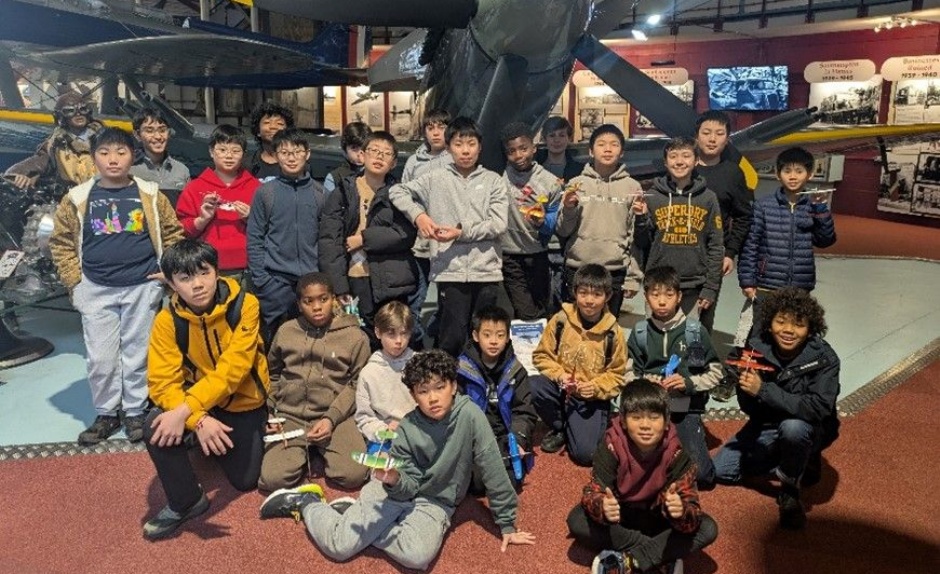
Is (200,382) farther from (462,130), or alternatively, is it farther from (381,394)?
(462,130)

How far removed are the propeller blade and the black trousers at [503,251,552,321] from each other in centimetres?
186

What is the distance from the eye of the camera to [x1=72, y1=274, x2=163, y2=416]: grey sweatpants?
120 inches

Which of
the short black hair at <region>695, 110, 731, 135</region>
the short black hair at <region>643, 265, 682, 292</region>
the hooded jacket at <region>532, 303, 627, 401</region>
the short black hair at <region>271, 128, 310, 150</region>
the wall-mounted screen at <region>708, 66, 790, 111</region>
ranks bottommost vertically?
the hooded jacket at <region>532, 303, 627, 401</region>

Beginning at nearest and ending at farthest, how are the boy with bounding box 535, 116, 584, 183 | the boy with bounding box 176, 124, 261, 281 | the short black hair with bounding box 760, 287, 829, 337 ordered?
1. the short black hair with bounding box 760, 287, 829, 337
2. the boy with bounding box 176, 124, 261, 281
3. the boy with bounding box 535, 116, 584, 183

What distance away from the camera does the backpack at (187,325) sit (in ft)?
8.23

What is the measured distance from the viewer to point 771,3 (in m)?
11.4

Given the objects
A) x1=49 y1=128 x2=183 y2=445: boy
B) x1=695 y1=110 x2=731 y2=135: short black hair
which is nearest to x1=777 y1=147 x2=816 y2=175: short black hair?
x1=695 y1=110 x2=731 y2=135: short black hair

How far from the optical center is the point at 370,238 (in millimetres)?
3289

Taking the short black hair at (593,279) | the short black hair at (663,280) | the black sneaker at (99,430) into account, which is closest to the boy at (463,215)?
the short black hair at (593,279)

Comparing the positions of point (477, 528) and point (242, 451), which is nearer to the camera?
point (477, 528)

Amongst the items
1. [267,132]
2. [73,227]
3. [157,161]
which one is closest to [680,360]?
[73,227]

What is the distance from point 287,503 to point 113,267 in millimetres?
1420

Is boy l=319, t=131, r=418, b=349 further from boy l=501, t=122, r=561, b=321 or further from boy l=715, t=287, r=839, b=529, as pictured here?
boy l=715, t=287, r=839, b=529

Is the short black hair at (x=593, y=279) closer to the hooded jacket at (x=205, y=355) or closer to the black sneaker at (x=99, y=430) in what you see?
the hooded jacket at (x=205, y=355)
